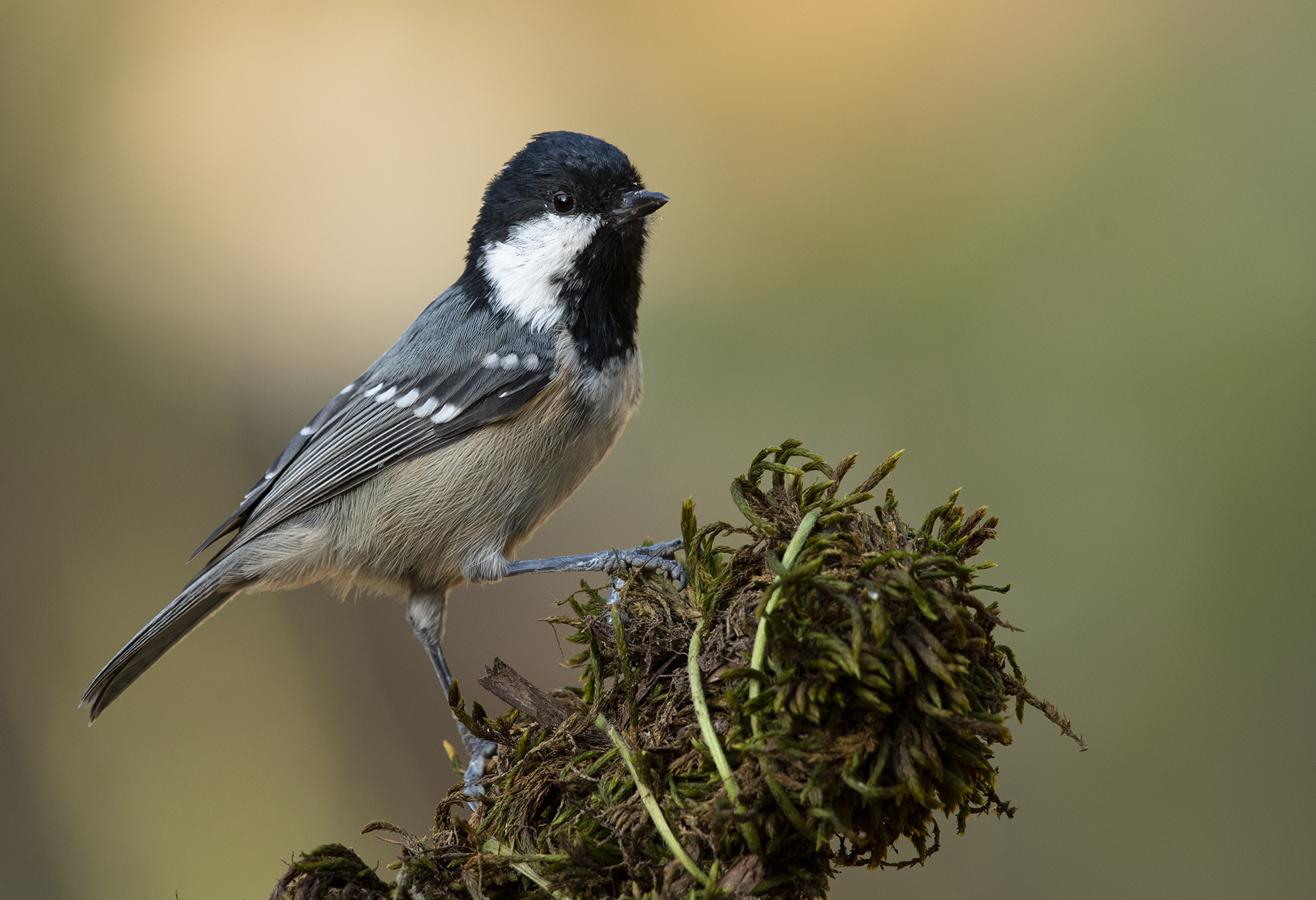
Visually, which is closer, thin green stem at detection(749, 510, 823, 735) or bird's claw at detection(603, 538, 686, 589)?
thin green stem at detection(749, 510, 823, 735)

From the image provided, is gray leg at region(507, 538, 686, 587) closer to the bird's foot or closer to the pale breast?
the pale breast

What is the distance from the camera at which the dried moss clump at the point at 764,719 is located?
2.85 feet

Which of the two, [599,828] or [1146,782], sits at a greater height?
[599,828]

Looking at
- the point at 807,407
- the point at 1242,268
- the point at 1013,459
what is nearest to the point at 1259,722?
the point at 1013,459

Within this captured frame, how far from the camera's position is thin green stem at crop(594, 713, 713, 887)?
2.89 ft

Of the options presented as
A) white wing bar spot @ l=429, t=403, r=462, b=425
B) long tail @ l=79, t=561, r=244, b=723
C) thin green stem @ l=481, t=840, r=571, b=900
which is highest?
white wing bar spot @ l=429, t=403, r=462, b=425

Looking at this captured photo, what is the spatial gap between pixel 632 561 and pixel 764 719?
0.47 m

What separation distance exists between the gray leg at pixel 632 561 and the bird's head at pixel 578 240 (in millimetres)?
534

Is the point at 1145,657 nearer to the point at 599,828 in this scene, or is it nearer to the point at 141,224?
the point at 599,828

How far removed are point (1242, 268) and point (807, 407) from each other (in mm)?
1573

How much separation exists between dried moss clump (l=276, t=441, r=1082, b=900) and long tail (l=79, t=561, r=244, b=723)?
121 centimetres

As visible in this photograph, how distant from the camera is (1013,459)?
3.15 meters

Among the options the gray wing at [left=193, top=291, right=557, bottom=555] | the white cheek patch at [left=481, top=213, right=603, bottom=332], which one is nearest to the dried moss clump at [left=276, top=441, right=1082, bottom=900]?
the gray wing at [left=193, top=291, right=557, bottom=555]

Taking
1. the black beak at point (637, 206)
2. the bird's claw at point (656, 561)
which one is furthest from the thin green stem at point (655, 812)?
the black beak at point (637, 206)
